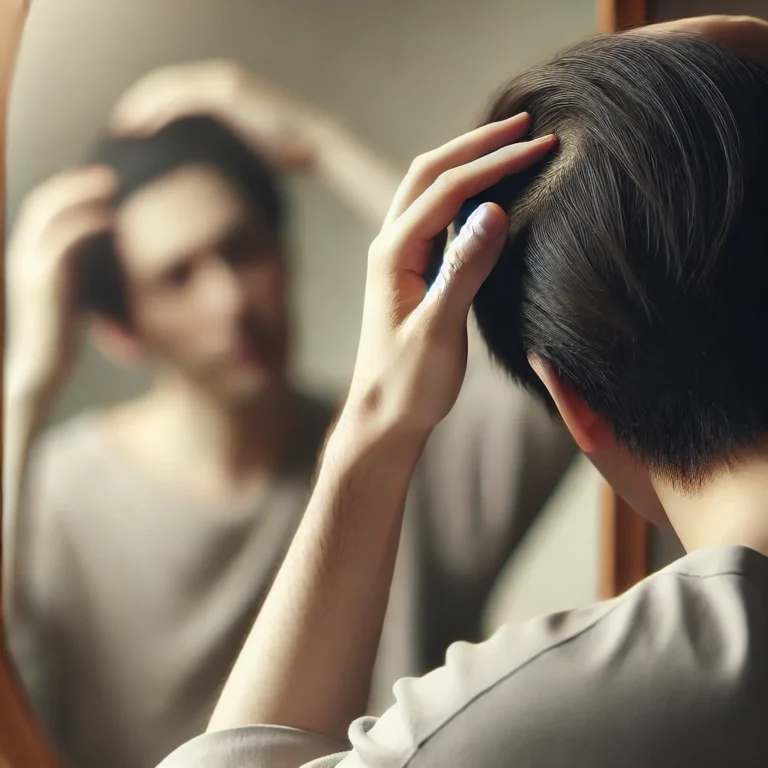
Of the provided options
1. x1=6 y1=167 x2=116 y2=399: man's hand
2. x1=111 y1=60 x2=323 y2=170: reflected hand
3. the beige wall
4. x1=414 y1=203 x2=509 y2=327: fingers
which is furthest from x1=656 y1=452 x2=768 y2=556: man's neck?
x1=6 y1=167 x2=116 y2=399: man's hand

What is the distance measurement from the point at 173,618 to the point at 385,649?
198mm

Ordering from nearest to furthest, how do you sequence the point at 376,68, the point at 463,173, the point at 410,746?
the point at 410,746
the point at 463,173
the point at 376,68

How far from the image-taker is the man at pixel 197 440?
0.71 m

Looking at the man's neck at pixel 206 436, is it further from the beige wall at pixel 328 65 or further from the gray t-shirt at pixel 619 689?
the gray t-shirt at pixel 619 689

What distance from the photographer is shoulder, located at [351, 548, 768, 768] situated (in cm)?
35

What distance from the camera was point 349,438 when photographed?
23.7 inches

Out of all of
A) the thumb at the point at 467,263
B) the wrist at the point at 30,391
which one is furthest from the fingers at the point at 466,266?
the wrist at the point at 30,391

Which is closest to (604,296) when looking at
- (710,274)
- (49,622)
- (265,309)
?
(710,274)

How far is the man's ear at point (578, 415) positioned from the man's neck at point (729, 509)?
0.15ft

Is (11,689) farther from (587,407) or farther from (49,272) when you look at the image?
(587,407)

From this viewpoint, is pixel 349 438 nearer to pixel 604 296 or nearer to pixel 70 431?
pixel 604 296

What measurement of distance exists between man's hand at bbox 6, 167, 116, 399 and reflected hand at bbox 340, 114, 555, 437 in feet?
1.06

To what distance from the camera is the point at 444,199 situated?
0.54m

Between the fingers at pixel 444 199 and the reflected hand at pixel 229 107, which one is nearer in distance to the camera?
the fingers at pixel 444 199
